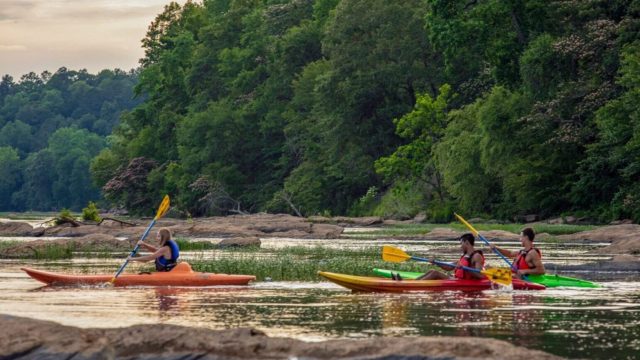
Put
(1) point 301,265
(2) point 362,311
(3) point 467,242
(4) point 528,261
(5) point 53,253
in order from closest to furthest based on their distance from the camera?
(2) point 362,311
(3) point 467,242
(4) point 528,261
(1) point 301,265
(5) point 53,253

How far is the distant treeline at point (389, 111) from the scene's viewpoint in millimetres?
49781

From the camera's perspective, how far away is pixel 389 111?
70.3 m

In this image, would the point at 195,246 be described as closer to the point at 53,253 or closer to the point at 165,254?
the point at 53,253

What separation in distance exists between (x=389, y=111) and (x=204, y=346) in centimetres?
5781

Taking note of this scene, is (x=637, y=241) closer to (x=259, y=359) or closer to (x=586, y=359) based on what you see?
(x=586, y=359)

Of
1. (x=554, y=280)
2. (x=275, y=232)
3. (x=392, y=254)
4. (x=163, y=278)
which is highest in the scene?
(x=275, y=232)

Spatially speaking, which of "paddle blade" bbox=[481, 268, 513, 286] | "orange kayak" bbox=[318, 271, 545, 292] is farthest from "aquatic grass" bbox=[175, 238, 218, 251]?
"paddle blade" bbox=[481, 268, 513, 286]

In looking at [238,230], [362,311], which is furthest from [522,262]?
[238,230]

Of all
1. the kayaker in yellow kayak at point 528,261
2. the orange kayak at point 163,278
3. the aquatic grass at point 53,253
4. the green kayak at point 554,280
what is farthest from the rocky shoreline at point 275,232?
the orange kayak at point 163,278

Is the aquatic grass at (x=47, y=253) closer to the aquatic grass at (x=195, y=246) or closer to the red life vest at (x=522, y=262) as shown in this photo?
the aquatic grass at (x=195, y=246)

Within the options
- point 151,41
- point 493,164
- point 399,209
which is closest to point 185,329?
point 493,164

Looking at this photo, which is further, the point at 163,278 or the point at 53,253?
the point at 53,253

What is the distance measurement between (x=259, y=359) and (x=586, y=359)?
4.09 meters

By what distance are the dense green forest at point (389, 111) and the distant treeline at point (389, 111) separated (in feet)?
0.32
